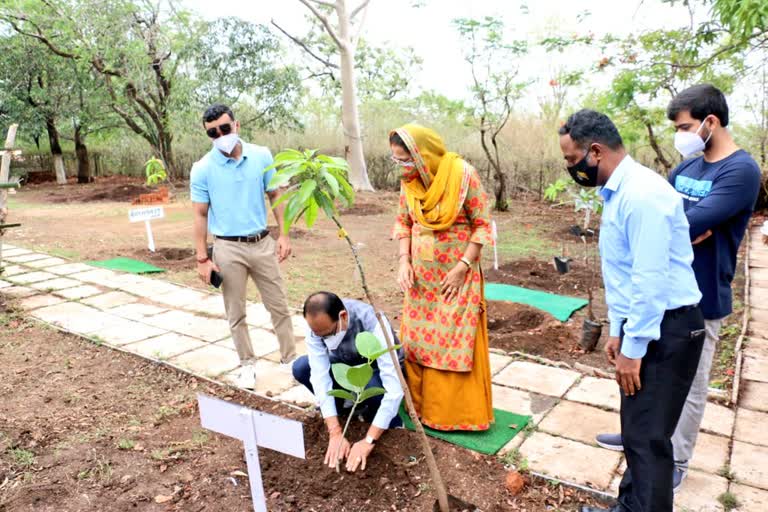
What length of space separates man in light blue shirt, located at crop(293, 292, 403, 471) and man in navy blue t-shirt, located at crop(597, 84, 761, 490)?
1185 millimetres

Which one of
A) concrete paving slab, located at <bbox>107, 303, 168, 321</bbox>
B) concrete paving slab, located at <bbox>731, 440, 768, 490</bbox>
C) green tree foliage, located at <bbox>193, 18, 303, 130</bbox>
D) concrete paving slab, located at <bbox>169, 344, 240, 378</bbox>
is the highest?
green tree foliage, located at <bbox>193, 18, 303, 130</bbox>

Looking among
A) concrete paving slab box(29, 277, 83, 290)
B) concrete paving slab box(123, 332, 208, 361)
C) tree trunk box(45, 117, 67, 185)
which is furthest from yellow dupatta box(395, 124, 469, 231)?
tree trunk box(45, 117, 67, 185)

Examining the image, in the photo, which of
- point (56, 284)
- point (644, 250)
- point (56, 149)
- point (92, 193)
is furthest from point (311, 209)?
point (56, 149)

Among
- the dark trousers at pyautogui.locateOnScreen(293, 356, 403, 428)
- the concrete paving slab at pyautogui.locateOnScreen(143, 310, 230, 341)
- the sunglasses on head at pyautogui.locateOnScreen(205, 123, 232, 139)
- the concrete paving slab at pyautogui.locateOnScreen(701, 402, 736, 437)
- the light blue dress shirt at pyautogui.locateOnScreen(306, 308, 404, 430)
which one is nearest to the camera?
the light blue dress shirt at pyautogui.locateOnScreen(306, 308, 404, 430)

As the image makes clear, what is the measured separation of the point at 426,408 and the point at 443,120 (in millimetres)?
12561

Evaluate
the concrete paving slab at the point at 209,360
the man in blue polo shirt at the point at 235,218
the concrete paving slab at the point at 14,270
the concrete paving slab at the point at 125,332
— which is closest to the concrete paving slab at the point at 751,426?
the man in blue polo shirt at the point at 235,218

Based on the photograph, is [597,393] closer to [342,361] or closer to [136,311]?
[342,361]

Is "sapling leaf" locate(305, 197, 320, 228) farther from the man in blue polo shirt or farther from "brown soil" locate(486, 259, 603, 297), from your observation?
"brown soil" locate(486, 259, 603, 297)

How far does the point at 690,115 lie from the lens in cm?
207

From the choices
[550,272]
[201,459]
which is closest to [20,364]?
[201,459]

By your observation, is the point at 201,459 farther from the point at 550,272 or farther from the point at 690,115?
the point at 550,272

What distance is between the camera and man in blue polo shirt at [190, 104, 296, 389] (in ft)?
10.3

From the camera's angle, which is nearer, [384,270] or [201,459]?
[201,459]

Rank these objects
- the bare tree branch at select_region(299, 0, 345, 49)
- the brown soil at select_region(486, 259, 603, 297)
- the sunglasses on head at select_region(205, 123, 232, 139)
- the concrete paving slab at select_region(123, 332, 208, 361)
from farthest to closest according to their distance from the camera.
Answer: the bare tree branch at select_region(299, 0, 345, 49), the brown soil at select_region(486, 259, 603, 297), the concrete paving slab at select_region(123, 332, 208, 361), the sunglasses on head at select_region(205, 123, 232, 139)
